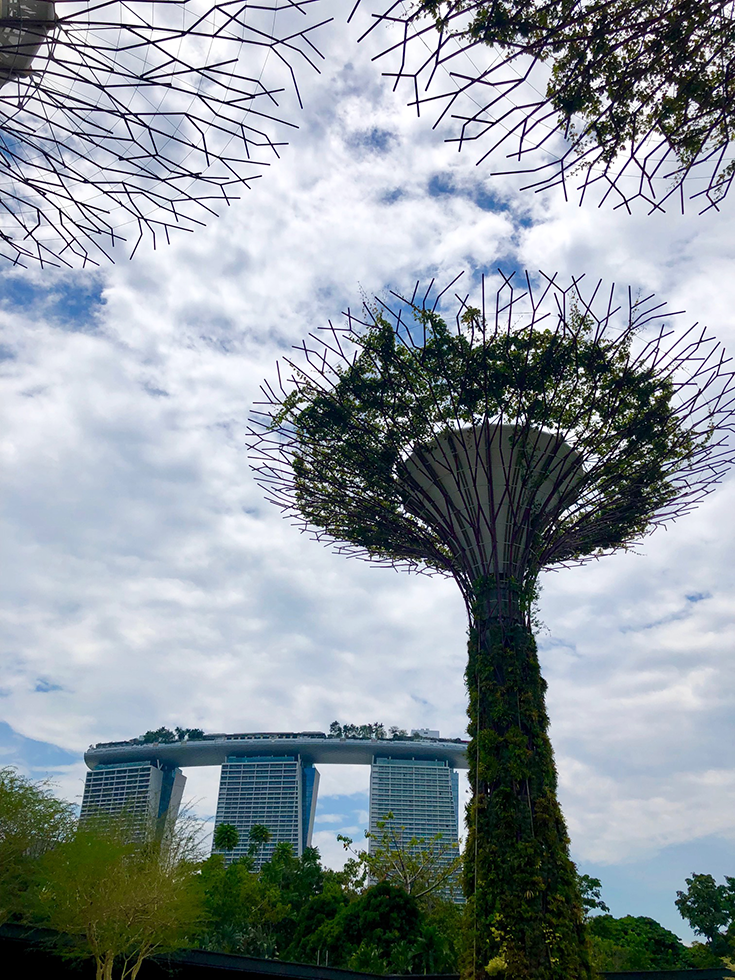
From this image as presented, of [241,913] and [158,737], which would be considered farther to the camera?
[158,737]

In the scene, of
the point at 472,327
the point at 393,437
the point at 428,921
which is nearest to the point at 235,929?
the point at 428,921

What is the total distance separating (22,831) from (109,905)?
286 inches

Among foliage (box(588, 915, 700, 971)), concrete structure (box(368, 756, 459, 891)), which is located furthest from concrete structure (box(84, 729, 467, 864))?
foliage (box(588, 915, 700, 971))

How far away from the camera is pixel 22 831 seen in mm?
24453

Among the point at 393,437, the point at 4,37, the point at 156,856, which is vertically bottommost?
the point at 156,856

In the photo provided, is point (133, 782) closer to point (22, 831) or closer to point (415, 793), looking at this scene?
point (415, 793)

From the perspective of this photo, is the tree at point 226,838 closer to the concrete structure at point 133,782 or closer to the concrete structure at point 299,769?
the concrete structure at point 133,782

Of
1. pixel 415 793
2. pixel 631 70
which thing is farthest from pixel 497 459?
pixel 415 793

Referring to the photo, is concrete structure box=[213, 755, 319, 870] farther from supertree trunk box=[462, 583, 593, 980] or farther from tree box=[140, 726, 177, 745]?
supertree trunk box=[462, 583, 593, 980]

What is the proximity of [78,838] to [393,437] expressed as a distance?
15.4 m

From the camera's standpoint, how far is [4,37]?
5559mm

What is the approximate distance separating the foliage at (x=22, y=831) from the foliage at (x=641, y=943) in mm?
23945

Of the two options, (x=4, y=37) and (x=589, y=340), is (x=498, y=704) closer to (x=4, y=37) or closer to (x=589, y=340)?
(x=589, y=340)

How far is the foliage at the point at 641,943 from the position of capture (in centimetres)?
3372
